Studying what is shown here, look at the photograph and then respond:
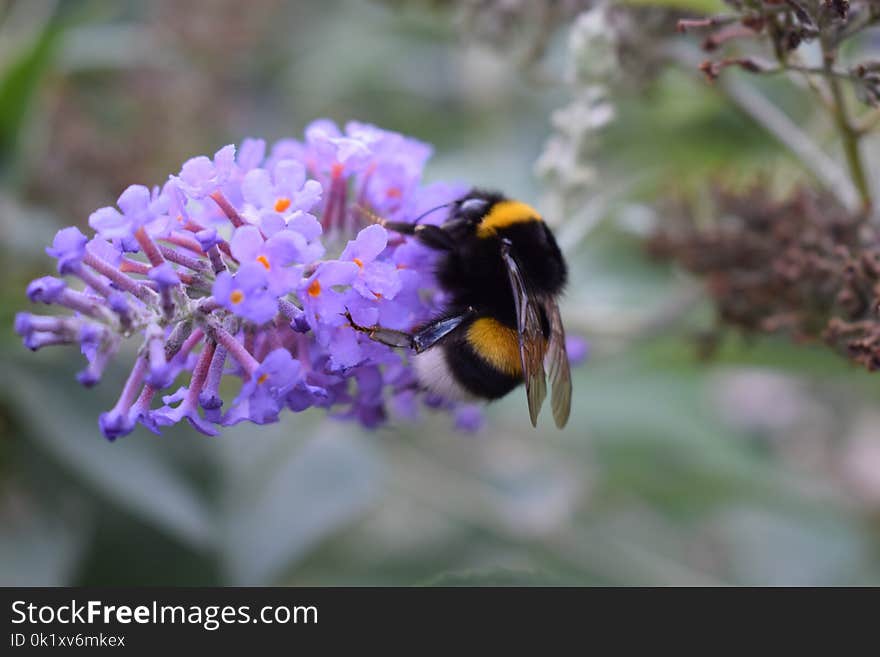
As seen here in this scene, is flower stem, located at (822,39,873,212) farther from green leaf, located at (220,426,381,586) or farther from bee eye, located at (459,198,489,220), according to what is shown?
green leaf, located at (220,426,381,586)

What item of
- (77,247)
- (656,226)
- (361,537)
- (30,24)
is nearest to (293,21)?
(30,24)

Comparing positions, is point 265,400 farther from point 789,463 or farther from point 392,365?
point 789,463

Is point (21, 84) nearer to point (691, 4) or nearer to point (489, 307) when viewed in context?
point (489, 307)

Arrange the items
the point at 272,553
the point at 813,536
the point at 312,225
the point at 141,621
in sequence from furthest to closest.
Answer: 1. the point at 813,536
2. the point at 272,553
3. the point at 141,621
4. the point at 312,225

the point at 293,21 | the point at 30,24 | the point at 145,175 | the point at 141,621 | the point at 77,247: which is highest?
the point at 293,21

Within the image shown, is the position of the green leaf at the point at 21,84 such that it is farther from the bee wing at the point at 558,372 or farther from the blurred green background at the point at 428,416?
the bee wing at the point at 558,372

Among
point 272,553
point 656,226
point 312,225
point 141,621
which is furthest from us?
point 272,553

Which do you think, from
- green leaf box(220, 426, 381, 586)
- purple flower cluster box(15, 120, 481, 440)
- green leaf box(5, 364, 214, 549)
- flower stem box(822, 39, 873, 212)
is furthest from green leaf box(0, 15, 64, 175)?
flower stem box(822, 39, 873, 212)
